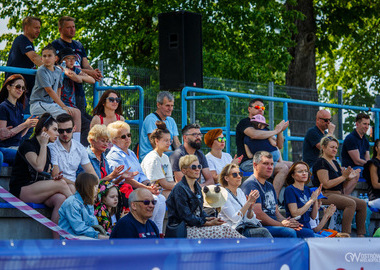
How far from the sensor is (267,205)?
962 cm

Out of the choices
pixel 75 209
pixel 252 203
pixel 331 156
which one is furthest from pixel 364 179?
pixel 75 209

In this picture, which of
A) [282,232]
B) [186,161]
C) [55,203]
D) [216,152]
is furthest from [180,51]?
[55,203]

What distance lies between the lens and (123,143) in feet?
30.4

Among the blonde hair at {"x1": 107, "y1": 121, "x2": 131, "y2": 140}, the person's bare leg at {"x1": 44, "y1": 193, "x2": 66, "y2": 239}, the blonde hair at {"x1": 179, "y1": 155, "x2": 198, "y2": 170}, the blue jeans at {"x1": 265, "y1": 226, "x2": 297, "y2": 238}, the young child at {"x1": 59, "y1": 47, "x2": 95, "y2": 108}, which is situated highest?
the young child at {"x1": 59, "y1": 47, "x2": 95, "y2": 108}

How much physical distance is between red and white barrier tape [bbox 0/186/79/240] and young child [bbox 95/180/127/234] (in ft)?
2.40

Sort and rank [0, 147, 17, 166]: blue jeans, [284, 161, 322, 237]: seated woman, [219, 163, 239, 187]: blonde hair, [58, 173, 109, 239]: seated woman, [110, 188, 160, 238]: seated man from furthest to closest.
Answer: [284, 161, 322, 237]: seated woman
[219, 163, 239, 187]: blonde hair
[0, 147, 17, 166]: blue jeans
[58, 173, 109, 239]: seated woman
[110, 188, 160, 238]: seated man

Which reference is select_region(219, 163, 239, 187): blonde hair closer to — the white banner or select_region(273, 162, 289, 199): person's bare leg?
select_region(273, 162, 289, 199): person's bare leg

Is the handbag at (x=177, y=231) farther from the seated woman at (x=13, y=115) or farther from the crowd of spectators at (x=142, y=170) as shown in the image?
the seated woman at (x=13, y=115)

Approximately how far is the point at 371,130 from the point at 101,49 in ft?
28.8

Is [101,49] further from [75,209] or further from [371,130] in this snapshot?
[75,209]

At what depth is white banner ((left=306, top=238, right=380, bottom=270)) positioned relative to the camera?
218 inches

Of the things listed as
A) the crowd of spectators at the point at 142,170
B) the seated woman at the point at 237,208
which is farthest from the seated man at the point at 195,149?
the seated woman at the point at 237,208

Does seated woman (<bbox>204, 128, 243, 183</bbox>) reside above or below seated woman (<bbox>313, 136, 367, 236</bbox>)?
above

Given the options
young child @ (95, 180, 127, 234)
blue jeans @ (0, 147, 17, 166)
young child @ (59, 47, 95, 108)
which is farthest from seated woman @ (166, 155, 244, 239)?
young child @ (59, 47, 95, 108)
